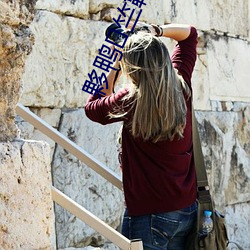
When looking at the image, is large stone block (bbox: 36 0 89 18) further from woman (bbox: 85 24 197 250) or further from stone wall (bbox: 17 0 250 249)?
woman (bbox: 85 24 197 250)

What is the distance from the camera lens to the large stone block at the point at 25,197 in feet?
6.17

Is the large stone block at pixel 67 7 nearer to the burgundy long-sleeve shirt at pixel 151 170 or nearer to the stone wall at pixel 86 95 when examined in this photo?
the stone wall at pixel 86 95

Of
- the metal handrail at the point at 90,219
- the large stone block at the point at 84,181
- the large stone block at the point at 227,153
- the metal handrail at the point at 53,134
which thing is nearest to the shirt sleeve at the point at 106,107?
the metal handrail at the point at 53,134

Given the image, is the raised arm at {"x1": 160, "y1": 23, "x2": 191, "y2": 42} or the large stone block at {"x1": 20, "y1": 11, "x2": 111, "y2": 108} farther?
the large stone block at {"x1": 20, "y1": 11, "x2": 111, "y2": 108}

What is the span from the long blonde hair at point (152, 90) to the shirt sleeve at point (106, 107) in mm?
51

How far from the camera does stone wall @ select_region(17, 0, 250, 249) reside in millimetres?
3709

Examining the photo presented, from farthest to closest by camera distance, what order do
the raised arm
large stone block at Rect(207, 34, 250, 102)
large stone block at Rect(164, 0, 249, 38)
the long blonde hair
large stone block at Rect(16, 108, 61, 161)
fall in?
large stone block at Rect(207, 34, 250, 102)
large stone block at Rect(164, 0, 249, 38)
large stone block at Rect(16, 108, 61, 161)
the raised arm
the long blonde hair

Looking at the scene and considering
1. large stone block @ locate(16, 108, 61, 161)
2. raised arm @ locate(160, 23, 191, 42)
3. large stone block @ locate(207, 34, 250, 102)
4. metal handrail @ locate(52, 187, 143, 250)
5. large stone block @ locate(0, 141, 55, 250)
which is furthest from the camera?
large stone block @ locate(207, 34, 250, 102)

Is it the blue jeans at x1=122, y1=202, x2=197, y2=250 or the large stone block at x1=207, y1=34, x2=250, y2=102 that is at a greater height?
the large stone block at x1=207, y1=34, x2=250, y2=102

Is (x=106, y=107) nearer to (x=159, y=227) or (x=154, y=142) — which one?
(x=154, y=142)

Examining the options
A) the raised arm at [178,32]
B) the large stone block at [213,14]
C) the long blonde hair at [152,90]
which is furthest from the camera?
the large stone block at [213,14]

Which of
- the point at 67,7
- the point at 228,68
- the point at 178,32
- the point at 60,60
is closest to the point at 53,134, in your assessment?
the point at 178,32

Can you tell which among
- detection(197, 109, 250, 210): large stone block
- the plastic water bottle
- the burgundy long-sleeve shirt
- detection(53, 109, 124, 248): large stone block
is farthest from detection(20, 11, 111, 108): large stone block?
detection(197, 109, 250, 210): large stone block

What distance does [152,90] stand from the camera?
107 inches
